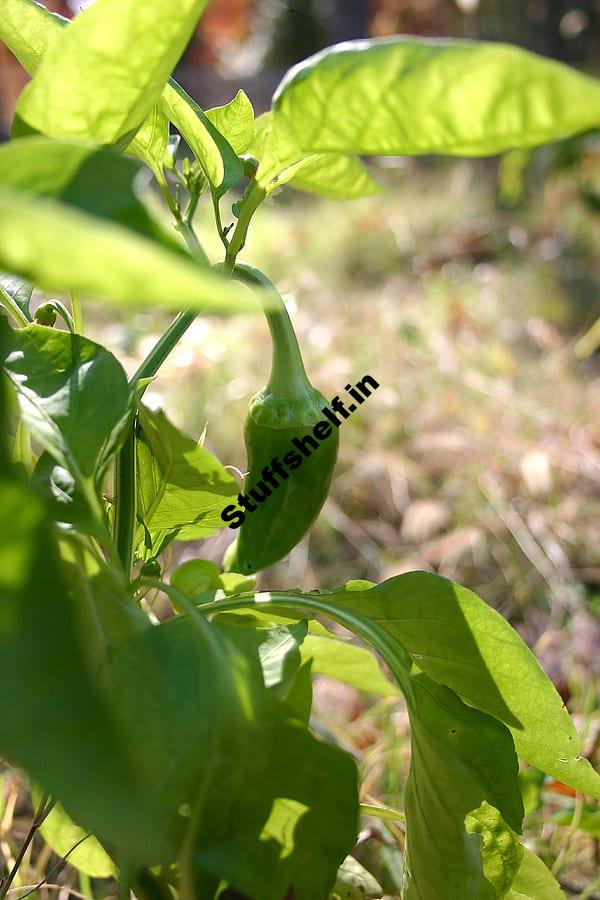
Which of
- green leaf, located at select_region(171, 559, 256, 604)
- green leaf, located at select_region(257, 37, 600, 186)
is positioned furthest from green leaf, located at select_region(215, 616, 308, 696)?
green leaf, located at select_region(257, 37, 600, 186)

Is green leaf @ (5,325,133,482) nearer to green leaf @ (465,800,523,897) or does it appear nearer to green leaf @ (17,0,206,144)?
green leaf @ (17,0,206,144)

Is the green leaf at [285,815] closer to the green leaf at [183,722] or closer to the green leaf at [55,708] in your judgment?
the green leaf at [183,722]

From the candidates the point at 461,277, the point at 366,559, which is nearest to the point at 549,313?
the point at 461,277

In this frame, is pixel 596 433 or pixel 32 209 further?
pixel 596 433

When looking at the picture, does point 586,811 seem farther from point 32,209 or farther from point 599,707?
point 32,209

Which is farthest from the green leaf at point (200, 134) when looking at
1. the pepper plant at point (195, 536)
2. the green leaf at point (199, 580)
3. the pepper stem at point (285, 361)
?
the green leaf at point (199, 580)

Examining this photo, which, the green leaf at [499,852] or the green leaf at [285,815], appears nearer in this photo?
the green leaf at [285,815]
